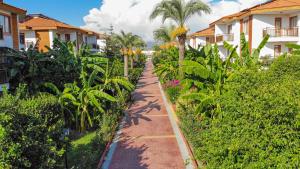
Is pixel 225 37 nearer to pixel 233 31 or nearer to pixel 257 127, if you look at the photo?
pixel 233 31

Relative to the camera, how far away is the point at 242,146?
253 inches

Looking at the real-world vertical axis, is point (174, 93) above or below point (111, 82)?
below

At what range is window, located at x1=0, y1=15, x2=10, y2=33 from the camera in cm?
1875

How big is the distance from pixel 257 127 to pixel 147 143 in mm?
6735

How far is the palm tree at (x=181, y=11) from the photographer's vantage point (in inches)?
851

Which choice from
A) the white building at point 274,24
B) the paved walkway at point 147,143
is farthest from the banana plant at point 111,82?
the white building at point 274,24

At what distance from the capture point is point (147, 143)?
1231 cm

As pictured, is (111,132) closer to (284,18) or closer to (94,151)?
(94,151)

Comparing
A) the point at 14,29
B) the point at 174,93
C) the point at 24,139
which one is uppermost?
the point at 14,29

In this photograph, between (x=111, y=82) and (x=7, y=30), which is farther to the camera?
(x=7, y=30)

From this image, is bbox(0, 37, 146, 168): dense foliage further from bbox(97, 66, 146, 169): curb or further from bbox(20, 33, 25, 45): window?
bbox(20, 33, 25, 45): window

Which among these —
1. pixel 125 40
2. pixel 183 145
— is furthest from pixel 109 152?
Answer: pixel 125 40

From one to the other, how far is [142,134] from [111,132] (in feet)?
5.02

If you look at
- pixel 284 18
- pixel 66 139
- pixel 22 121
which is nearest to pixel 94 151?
pixel 66 139
